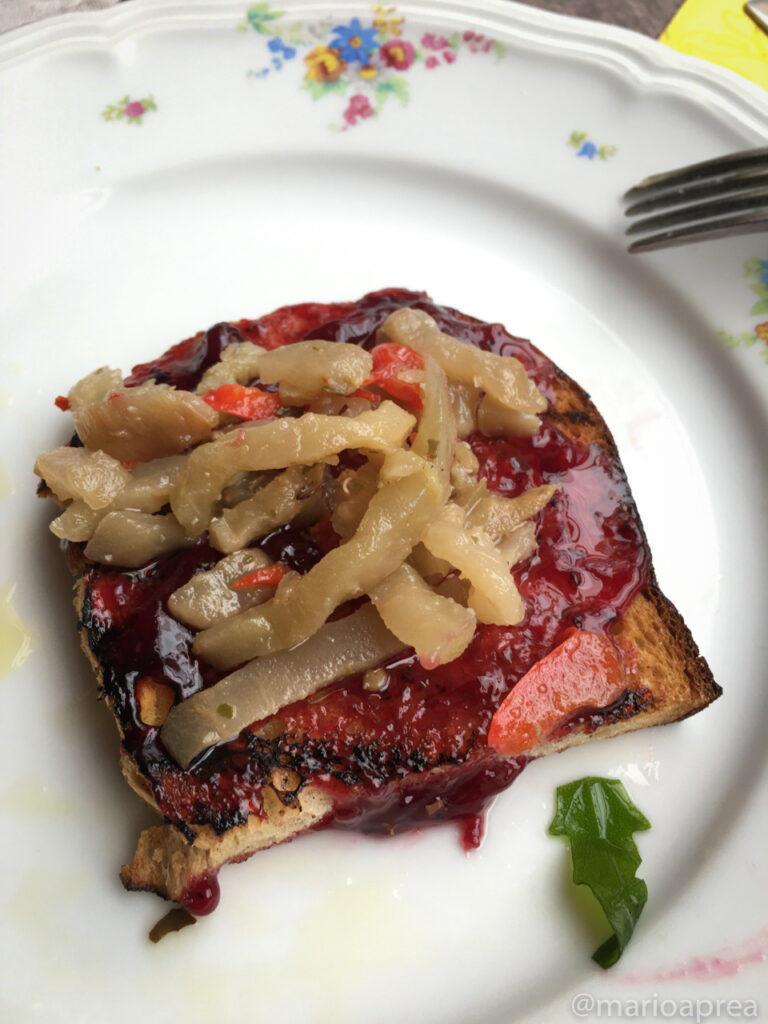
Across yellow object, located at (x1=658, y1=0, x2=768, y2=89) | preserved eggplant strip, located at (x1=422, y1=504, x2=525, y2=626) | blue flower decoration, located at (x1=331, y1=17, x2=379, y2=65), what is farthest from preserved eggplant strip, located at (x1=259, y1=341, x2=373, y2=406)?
yellow object, located at (x1=658, y1=0, x2=768, y2=89)

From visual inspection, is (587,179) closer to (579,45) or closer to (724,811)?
(579,45)

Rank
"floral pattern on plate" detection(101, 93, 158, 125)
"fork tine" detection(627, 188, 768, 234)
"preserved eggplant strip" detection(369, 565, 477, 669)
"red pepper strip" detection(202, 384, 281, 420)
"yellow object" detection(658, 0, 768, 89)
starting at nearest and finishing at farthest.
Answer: "preserved eggplant strip" detection(369, 565, 477, 669)
"red pepper strip" detection(202, 384, 281, 420)
"fork tine" detection(627, 188, 768, 234)
"floral pattern on plate" detection(101, 93, 158, 125)
"yellow object" detection(658, 0, 768, 89)

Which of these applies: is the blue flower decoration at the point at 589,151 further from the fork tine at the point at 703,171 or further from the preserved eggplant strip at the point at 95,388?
the preserved eggplant strip at the point at 95,388

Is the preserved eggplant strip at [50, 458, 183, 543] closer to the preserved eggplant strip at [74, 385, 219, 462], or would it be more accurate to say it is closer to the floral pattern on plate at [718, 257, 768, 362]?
the preserved eggplant strip at [74, 385, 219, 462]

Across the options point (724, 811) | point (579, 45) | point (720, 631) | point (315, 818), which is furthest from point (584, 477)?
point (579, 45)

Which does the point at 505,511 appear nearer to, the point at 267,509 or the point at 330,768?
the point at 267,509

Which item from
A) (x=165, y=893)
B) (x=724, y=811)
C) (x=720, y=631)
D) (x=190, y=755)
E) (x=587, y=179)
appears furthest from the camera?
(x=587, y=179)
